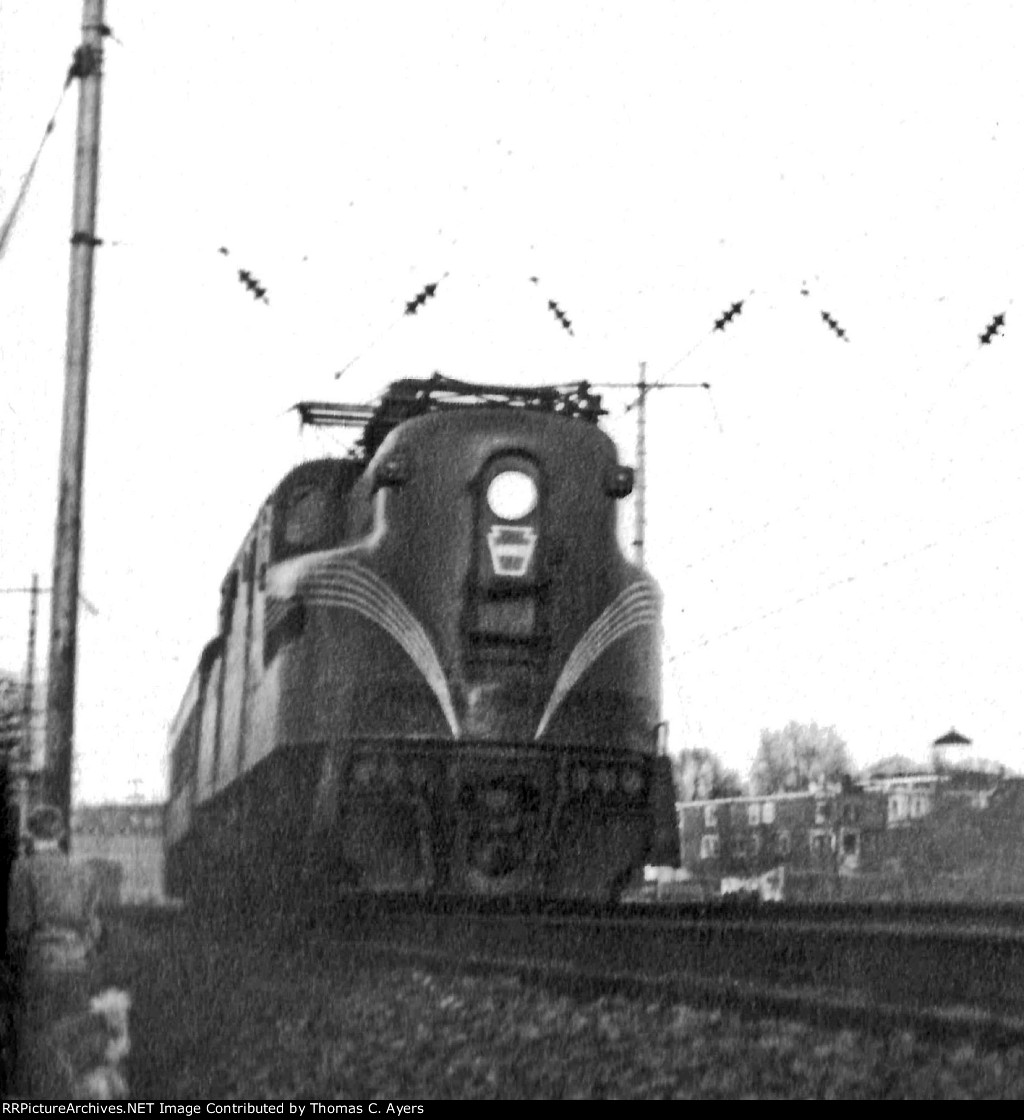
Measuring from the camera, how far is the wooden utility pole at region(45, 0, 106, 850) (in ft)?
36.9

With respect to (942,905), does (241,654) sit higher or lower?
higher

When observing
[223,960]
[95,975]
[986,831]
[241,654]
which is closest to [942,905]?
[241,654]

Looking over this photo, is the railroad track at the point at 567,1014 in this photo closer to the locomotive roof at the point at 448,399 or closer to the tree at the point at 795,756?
the locomotive roof at the point at 448,399

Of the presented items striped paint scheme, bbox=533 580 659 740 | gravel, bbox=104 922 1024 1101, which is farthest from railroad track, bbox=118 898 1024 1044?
striped paint scheme, bbox=533 580 659 740

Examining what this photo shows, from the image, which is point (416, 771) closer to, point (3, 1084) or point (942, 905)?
point (942, 905)

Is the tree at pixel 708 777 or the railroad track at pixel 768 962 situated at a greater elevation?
the tree at pixel 708 777

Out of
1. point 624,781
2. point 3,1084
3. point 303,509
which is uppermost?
point 303,509

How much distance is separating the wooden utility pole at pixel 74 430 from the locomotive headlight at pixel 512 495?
302 centimetres

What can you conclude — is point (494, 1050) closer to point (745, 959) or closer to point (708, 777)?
point (745, 959)

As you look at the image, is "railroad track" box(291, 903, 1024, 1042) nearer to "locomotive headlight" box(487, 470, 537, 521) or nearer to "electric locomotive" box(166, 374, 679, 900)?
Answer: "electric locomotive" box(166, 374, 679, 900)

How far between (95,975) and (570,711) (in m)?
4.57

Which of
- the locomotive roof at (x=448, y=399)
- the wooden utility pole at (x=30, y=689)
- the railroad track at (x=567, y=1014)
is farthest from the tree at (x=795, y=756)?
the railroad track at (x=567, y=1014)

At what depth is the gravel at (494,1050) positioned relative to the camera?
6117 mm

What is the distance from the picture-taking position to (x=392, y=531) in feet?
43.4
